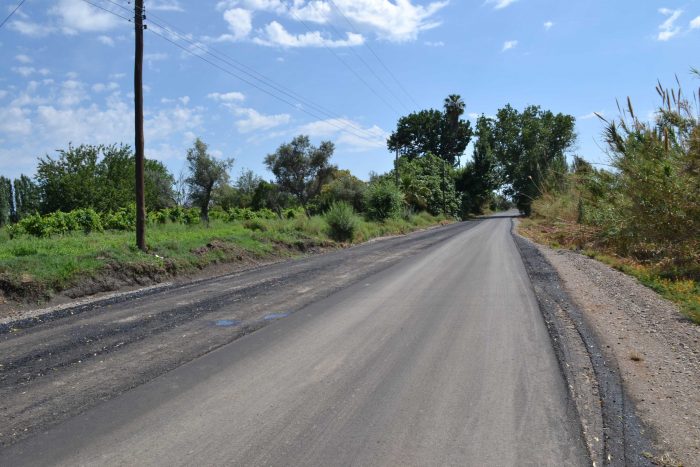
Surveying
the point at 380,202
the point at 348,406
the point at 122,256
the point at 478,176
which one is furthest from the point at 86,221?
the point at 478,176

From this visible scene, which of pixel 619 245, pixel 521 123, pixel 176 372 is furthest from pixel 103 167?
pixel 521 123

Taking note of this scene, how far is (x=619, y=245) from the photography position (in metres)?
17.1

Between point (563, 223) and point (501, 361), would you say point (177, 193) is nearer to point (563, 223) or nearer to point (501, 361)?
point (563, 223)

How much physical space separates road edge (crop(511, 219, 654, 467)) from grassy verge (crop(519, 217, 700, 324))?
1822 mm

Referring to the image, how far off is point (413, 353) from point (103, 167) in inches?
2221

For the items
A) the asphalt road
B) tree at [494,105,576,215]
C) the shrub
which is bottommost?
the asphalt road

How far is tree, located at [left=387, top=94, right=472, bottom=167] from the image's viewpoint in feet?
323

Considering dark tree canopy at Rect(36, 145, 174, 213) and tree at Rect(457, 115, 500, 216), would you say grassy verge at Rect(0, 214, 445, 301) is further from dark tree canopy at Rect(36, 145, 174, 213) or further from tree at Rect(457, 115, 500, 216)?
tree at Rect(457, 115, 500, 216)

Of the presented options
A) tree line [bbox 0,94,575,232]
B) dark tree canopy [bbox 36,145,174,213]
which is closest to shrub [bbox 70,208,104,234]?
tree line [bbox 0,94,575,232]

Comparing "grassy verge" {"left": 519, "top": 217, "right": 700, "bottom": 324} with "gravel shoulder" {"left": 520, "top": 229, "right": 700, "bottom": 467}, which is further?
"grassy verge" {"left": 519, "top": 217, "right": 700, "bottom": 324}

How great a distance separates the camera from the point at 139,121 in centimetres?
1697

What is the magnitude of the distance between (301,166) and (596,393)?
61.9 metres

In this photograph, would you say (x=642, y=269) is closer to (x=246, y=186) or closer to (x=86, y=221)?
(x=86, y=221)

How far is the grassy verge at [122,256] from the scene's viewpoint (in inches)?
466
